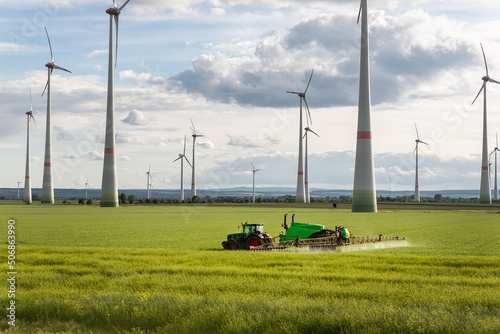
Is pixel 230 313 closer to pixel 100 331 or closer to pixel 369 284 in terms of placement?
pixel 100 331

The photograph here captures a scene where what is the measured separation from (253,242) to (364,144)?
6739cm

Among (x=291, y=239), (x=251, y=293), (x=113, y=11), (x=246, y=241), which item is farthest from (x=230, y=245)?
(x=113, y=11)

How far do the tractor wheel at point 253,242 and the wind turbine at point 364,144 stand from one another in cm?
6731

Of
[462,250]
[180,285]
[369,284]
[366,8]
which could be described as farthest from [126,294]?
[366,8]

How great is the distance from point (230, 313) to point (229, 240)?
17.6 metres

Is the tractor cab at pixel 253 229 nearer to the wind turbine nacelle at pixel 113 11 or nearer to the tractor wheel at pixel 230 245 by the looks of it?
the tractor wheel at pixel 230 245

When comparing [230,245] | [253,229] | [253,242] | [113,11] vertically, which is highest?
[113,11]

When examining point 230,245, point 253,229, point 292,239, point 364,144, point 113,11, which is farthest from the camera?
point 113,11

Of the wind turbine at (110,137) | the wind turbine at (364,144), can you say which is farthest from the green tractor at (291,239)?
the wind turbine at (110,137)

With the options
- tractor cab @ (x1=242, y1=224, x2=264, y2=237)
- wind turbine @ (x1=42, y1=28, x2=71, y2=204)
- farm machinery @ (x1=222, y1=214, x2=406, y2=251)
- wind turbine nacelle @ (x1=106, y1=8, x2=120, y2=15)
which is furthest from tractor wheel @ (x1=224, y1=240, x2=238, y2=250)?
wind turbine @ (x1=42, y1=28, x2=71, y2=204)

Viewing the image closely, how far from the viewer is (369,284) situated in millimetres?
19141

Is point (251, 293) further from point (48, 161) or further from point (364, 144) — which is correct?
point (48, 161)

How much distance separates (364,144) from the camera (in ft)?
317

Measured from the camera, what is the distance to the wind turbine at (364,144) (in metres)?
96.3
